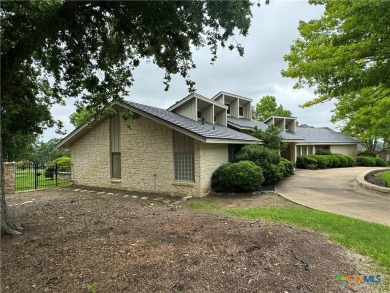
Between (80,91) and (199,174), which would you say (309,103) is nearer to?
(199,174)

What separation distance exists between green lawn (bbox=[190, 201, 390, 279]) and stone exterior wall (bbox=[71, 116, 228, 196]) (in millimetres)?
3761

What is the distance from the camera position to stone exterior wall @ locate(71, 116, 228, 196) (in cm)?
1159

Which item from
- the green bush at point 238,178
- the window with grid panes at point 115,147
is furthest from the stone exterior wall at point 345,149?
the window with grid panes at point 115,147

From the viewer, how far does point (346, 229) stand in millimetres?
6207

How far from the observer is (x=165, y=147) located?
1210 centimetres

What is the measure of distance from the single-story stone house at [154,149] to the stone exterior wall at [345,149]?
2083 cm

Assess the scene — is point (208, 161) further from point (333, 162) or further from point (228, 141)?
point (333, 162)

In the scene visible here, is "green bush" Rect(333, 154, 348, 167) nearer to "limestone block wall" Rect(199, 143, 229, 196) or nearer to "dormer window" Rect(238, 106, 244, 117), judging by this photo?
"dormer window" Rect(238, 106, 244, 117)

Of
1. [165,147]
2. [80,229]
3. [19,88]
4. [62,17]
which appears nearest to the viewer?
[62,17]

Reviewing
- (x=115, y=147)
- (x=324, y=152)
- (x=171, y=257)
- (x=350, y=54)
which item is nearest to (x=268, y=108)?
(x=324, y=152)

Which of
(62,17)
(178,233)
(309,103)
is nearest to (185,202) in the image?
(178,233)

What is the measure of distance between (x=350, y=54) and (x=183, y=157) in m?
7.79

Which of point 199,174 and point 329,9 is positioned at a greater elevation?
point 329,9

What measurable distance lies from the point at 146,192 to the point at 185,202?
10.3 feet
